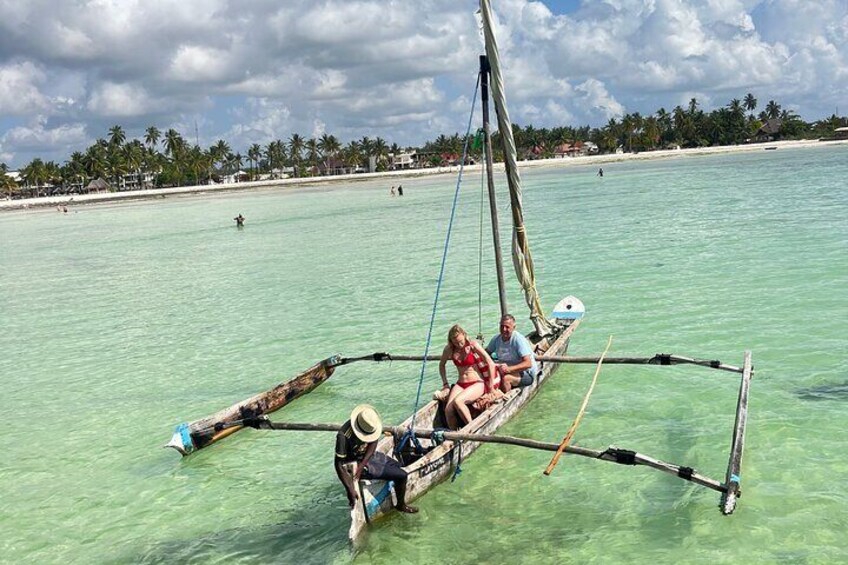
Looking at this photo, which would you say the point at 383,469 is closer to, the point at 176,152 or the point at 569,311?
the point at 569,311

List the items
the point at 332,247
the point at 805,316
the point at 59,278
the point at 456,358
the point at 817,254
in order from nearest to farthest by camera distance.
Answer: the point at 456,358, the point at 805,316, the point at 817,254, the point at 59,278, the point at 332,247

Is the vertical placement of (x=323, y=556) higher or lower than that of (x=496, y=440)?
lower

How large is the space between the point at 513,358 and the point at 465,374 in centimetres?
119

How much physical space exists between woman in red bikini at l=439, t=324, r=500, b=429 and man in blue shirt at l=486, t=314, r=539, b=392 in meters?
0.57

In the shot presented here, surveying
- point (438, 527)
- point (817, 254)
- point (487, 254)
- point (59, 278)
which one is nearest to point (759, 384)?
point (438, 527)

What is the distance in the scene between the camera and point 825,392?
11.3 m

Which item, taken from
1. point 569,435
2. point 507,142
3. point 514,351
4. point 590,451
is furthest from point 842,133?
point 590,451

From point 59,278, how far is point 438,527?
99.7 ft

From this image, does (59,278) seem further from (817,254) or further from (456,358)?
(817,254)

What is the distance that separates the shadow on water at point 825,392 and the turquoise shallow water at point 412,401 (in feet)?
0.16

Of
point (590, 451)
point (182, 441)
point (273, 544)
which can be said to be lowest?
point (273, 544)

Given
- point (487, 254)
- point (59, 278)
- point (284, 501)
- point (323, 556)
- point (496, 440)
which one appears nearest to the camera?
point (323, 556)

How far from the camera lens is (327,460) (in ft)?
34.8

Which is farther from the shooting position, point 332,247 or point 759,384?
point 332,247
